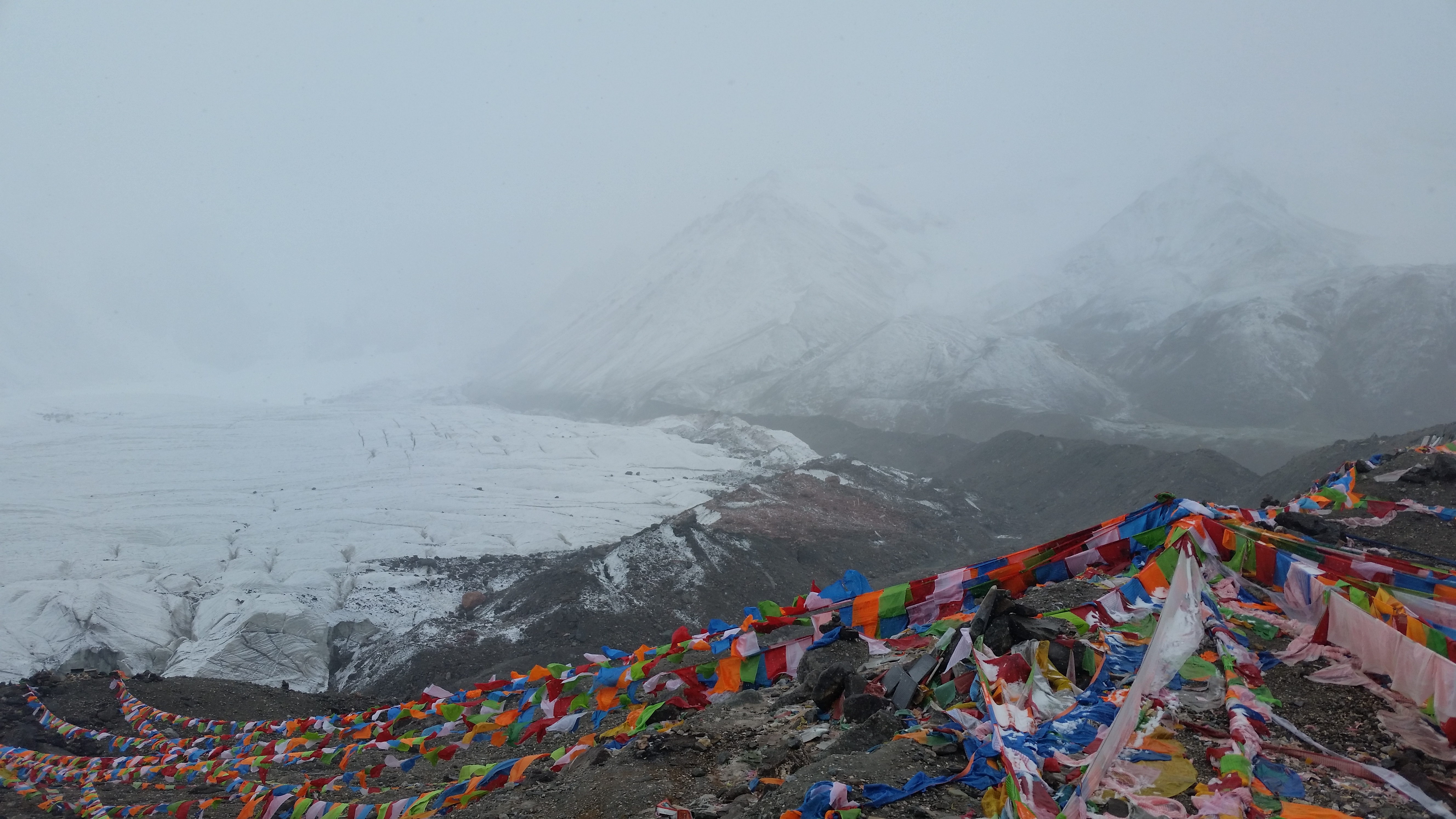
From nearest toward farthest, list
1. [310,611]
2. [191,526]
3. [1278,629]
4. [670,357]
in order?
1. [1278,629]
2. [310,611]
3. [191,526]
4. [670,357]

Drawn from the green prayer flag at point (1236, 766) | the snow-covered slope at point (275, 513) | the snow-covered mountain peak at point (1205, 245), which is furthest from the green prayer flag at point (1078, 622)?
the snow-covered mountain peak at point (1205, 245)

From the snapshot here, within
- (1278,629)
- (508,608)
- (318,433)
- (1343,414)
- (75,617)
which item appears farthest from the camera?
(1343,414)

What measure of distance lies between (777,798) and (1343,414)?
46.1 meters

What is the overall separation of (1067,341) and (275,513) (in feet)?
180

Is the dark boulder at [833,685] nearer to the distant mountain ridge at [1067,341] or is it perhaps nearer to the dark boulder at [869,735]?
the dark boulder at [869,735]

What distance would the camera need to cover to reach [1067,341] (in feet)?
197

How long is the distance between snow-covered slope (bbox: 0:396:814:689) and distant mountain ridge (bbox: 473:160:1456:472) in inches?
693

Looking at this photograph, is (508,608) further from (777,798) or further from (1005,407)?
(1005,407)

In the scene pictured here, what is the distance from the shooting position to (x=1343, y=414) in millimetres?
38625

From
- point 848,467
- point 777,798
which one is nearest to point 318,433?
point 848,467

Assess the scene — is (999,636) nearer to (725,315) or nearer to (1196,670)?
(1196,670)

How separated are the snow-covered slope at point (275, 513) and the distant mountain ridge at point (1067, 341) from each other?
1761 cm

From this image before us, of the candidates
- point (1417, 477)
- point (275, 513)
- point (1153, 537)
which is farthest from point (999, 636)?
point (275, 513)

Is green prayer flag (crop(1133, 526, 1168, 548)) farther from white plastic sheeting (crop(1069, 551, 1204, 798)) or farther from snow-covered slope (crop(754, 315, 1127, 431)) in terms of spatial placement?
snow-covered slope (crop(754, 315, 1127, 431))
